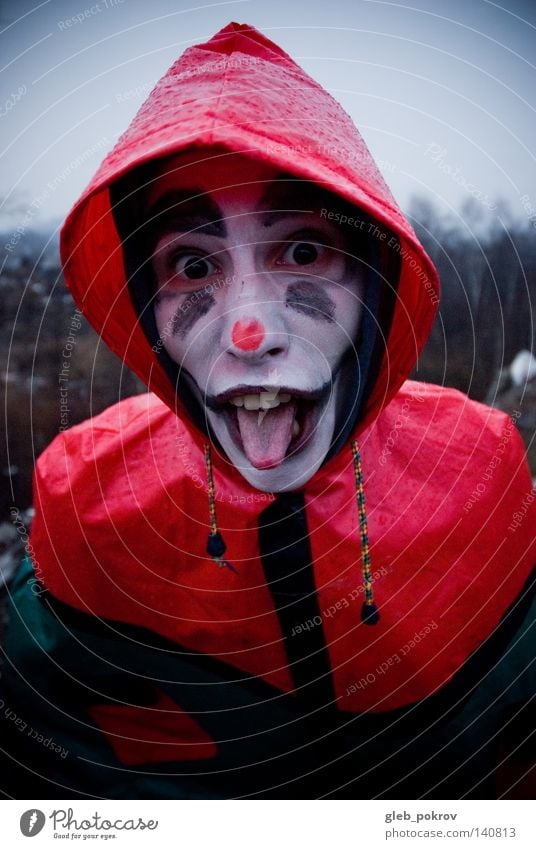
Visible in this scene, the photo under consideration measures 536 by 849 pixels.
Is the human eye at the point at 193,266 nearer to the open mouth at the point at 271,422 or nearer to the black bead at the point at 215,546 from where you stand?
the open mouth at the point at 271,422

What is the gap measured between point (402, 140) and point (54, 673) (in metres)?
0.76

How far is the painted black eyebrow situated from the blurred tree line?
A: 453 mm

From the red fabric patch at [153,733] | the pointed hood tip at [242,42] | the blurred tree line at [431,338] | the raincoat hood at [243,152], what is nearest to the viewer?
→ the raincoat hood at [243,152]

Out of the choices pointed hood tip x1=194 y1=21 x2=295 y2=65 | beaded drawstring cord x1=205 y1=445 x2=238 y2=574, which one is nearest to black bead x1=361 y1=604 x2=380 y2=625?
beaded drawstring cord x1=205 y1=445 x2=238 y2=574

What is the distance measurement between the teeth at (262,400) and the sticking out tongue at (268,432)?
1 centimetres

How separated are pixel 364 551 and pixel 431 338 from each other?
0.71 metres

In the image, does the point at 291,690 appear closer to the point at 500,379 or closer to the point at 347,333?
the point at 347,333

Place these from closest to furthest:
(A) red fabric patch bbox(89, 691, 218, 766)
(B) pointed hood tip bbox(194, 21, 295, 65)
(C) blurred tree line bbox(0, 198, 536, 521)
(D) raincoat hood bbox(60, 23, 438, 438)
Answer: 1. (D) raincoat hood bbox(60, 23, 438, 438)
2. (B) pointed hood tip bbox(194, 21, 295, 65)
3. (A) red fabric patch bbox(89, 691, 218, 766)
4. (C) blurred tree line bbox(0, 198, 536, 521)

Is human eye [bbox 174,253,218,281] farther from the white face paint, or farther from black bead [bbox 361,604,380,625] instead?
black bead [bbox 361,604,380,625]

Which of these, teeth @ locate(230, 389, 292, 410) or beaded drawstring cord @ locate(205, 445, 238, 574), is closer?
teeth @ locate(230, 389, 292, 410)

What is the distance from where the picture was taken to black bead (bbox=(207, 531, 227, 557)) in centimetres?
70

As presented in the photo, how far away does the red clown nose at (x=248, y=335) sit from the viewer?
21.5 inches

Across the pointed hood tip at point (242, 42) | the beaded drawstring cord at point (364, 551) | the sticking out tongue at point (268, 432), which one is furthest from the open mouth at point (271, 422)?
the pointed hood tip at point (242, 42)

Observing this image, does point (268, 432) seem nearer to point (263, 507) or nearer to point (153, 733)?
point (263, 507)
